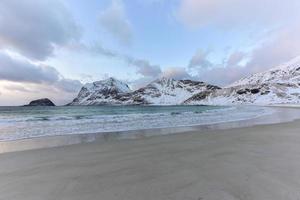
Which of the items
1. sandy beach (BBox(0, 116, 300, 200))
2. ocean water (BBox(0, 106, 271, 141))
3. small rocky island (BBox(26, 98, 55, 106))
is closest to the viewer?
sandy beach (BBox(0, 116, 300, 200))

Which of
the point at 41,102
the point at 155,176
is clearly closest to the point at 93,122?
the point at 155,176

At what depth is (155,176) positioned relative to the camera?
495 cm

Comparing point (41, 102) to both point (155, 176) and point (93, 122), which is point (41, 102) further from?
point (155, 176)

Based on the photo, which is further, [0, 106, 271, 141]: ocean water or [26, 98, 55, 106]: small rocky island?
[26, 98, 55, 106]: small rocky island

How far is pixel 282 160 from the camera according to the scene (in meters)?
6.09

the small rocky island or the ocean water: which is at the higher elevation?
the small rocky island

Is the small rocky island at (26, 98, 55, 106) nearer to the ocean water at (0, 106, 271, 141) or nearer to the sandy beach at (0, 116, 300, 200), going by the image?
the ocean water at (0, 106, 271, 141)

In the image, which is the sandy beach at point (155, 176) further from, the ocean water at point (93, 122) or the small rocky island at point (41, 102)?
the small rocky island at point (41, 102)

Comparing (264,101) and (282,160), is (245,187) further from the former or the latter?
(264,101)

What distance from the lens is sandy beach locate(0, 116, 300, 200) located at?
3.92 meters

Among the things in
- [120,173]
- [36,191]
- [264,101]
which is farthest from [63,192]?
[264,101]

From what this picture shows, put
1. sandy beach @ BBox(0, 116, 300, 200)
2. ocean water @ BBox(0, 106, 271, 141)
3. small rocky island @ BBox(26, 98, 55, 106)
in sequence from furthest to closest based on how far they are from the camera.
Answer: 1. small rocky island @ BBox(26, 98, 55, 106)
2. ocean water @ BBox(0, 106, 271, 141)
3. sandy beach @ BBox(0, 116, 300, 200)

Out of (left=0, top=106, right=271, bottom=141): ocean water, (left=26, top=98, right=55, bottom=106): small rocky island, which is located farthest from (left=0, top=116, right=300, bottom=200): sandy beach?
(left=26, top=98, right=55, bottom=106): small rocky island

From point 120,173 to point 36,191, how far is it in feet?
6.13
